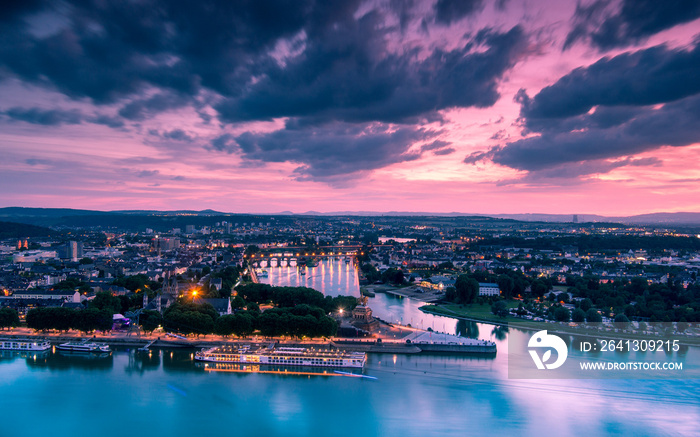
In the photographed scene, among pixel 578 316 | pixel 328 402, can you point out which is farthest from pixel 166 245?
pixel 328 402

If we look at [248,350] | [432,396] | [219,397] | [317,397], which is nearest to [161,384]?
[219,397]

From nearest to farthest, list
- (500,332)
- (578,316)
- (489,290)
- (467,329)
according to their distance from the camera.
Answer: (500,332) → (467,329) → (578,316) → (489,290)

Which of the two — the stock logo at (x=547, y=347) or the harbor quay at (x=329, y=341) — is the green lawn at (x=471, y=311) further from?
the harbor quay at (x=329, y=341)

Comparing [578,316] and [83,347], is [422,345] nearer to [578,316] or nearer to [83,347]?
[578,316]

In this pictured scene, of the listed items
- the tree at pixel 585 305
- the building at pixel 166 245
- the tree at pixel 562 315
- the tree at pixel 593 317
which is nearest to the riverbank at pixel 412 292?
the tree at pixel 585 305

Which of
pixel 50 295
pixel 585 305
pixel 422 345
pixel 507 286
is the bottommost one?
pixel 422 345

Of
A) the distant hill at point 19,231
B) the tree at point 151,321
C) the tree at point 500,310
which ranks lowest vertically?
the tree at point 500,310

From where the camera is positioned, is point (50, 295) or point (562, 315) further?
point (50, 295)
